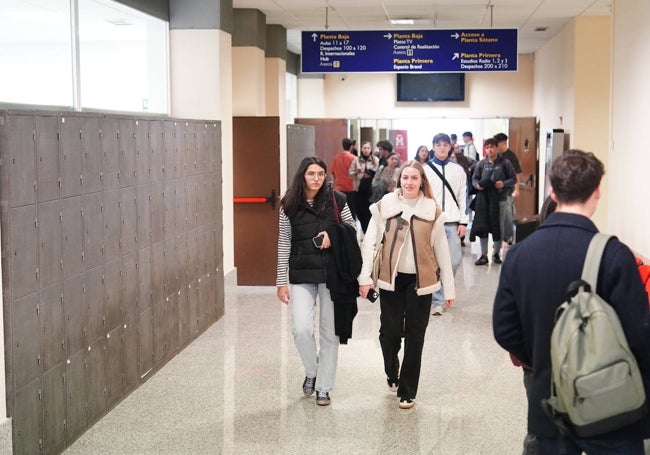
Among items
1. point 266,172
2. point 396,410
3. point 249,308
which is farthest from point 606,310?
point 266,172

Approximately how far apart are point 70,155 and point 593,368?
3434mm

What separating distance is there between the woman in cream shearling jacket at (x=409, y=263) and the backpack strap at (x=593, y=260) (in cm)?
285

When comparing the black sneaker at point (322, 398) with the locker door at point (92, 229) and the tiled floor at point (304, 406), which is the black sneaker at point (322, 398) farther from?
the locker door at point (92, 229)

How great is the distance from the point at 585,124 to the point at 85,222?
913 cm

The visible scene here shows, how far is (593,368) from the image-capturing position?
2836 millimetres

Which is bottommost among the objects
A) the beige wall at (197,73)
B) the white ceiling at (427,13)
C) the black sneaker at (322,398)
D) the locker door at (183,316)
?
the black sneaker at (322,398)

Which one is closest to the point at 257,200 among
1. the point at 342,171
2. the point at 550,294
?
the point at 342,171

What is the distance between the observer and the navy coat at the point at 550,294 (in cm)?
292

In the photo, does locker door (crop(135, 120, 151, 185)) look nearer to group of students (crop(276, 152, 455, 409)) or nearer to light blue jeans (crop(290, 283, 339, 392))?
group of students (crop(276, 152, 455, 409))

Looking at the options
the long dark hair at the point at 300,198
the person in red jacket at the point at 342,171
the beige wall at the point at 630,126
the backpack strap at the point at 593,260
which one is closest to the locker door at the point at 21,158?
the long dark hair at the point at 300,198

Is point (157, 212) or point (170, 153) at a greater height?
point (170, 153)

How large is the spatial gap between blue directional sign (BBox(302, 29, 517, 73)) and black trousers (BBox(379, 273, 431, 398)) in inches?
299

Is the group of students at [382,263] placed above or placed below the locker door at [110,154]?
below

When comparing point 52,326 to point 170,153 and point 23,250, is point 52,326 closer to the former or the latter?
point 23,250
